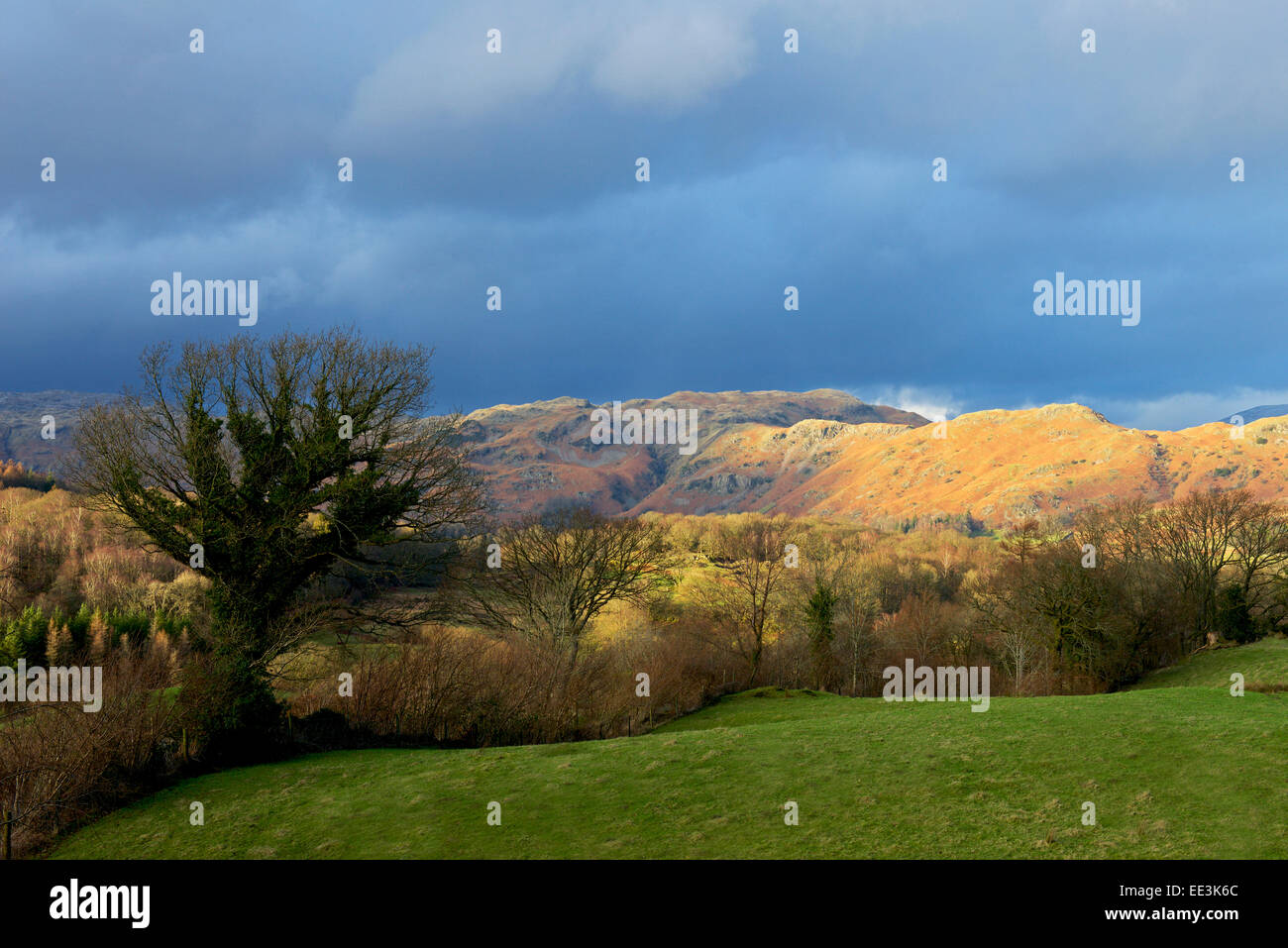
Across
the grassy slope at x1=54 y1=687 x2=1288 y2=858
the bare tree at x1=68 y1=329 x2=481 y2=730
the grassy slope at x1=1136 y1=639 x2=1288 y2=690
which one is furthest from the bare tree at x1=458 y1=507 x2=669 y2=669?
the grassy slope at x1=1136 y1=639 x2=1288 y2=690

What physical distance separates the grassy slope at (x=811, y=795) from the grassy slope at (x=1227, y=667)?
21635 millimetres

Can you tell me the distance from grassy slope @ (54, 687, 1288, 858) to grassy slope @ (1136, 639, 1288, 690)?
71.0 feet

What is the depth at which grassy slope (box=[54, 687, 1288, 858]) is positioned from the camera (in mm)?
11117

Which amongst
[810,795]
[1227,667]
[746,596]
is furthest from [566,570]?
[810,795]

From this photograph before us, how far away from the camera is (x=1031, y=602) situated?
51.4m

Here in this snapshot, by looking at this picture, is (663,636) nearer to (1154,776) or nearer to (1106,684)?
(1106,684)

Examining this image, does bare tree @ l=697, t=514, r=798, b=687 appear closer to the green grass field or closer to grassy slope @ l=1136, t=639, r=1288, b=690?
grassy slope @ l=1136, t=639, r=1288, b=690

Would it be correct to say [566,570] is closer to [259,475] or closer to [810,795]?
[259,475]

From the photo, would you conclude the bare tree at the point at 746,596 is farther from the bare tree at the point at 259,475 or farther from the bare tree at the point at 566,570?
the bare tree at the point at 259,475

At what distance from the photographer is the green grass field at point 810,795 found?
36.4ft

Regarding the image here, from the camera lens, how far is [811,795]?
1346 cm

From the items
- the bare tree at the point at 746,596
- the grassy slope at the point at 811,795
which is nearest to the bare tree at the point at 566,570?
the bare tree at the point at 746,596
